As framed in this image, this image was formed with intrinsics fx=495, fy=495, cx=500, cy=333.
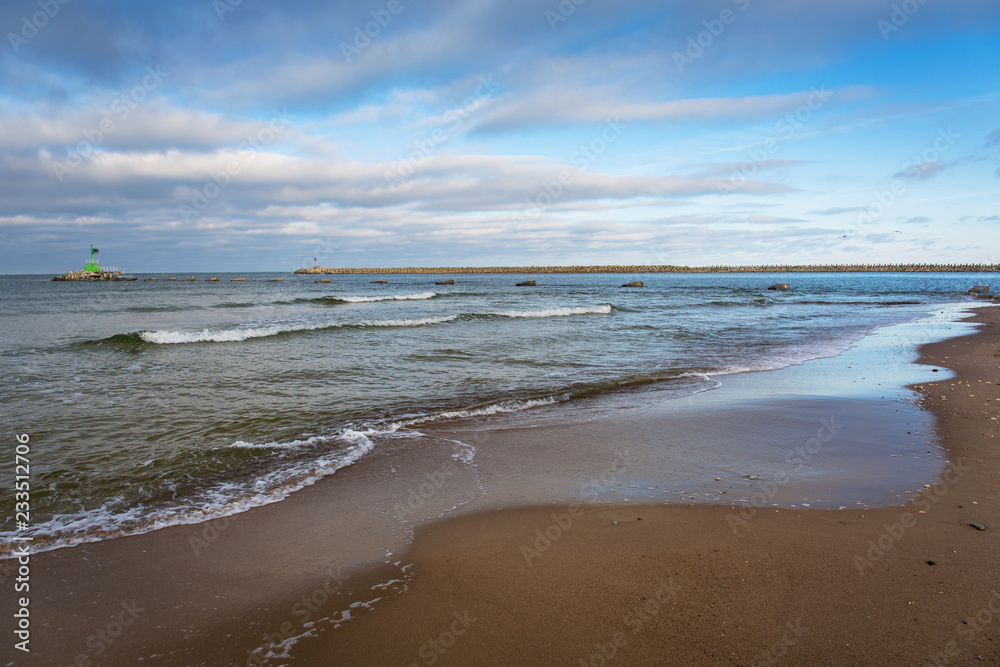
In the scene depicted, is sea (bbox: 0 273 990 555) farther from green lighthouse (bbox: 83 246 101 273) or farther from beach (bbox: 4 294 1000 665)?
green lighthouse (bbox: 83 246 101 273)

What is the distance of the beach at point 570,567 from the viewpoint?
295 cm

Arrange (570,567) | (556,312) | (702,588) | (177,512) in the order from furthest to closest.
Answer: (556,312) < (177,512) < (570,567) < (702,588)

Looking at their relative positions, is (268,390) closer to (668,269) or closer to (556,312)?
(556,312)

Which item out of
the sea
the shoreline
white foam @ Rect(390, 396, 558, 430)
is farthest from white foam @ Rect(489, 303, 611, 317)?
the shoreline

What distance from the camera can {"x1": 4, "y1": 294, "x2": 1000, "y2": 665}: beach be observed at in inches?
116

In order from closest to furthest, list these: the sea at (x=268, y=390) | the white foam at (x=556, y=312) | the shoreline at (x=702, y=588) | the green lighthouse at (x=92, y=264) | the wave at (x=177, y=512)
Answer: the shoreline at (x=702, y=588)
the wave at (x=177, y=512)
the sea at (x=268, y=390)
the white foam at (x=556, y=312)
the green lighthouse at (x=92, y=264)

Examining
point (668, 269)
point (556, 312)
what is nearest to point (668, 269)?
point (668, 269)

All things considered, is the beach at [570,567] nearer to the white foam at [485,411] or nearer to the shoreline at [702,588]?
the shoreline at [702,588]

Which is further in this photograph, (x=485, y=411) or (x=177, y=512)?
(x=485, y=411)

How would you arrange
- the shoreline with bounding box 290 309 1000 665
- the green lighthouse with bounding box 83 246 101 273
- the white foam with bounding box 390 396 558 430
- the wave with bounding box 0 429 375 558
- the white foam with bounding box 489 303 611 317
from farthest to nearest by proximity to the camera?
1. the green lighthouse with bounding box 83 246 101 273
2. the white foam with bounding box 489 303 611 317
3. the white foam with bounding box 390 396 558 430
4. the wave with bounding box 0 429 375 558
5. the shoreline with bounding box 290 309 1000 665

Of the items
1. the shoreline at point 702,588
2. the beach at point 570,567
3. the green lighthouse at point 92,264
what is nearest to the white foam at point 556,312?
the beach at point 570,567

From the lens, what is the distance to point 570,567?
12.2ft

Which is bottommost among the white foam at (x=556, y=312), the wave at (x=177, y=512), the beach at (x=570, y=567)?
the wave at (x=177, y=512)

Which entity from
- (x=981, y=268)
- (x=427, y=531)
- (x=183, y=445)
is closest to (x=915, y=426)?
(x=427, y=531)
